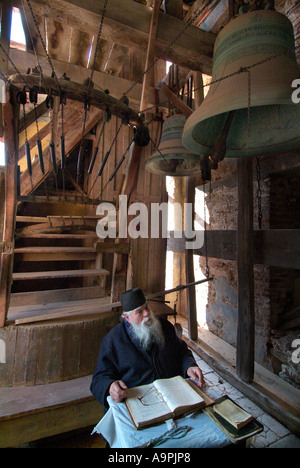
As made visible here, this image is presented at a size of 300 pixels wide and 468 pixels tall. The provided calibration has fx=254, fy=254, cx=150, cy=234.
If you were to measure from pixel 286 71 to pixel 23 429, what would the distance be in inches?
156

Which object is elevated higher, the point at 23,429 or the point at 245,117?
the point at 245,117

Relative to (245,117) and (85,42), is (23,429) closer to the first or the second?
(245,117)

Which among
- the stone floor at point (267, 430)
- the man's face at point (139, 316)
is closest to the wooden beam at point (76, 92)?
the man's face at point (139, 316)

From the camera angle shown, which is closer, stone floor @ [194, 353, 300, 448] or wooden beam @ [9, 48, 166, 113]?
stone floor @ [194, 353, 300, 448]

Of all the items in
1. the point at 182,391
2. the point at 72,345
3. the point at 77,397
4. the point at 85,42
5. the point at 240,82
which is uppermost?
the point at 85,42

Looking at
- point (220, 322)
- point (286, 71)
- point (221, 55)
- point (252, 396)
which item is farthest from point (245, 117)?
point (220, 322)

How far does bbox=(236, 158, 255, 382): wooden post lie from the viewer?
120 inches

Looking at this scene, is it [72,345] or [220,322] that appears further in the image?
[220,322]

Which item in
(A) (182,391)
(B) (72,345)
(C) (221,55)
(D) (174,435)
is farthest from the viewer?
(B) (72,345)

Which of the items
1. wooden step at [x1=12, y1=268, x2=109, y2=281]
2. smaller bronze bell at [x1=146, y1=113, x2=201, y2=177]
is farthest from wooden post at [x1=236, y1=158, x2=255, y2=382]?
wooden step at [x1=12, y1=268, x2=109, y2=281]

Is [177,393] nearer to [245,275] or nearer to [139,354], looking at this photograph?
[139,354]

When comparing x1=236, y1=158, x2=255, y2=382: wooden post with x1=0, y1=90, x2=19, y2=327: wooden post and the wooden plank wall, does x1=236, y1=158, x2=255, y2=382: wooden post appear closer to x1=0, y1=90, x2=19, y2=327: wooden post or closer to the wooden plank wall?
the wooden plank wall
